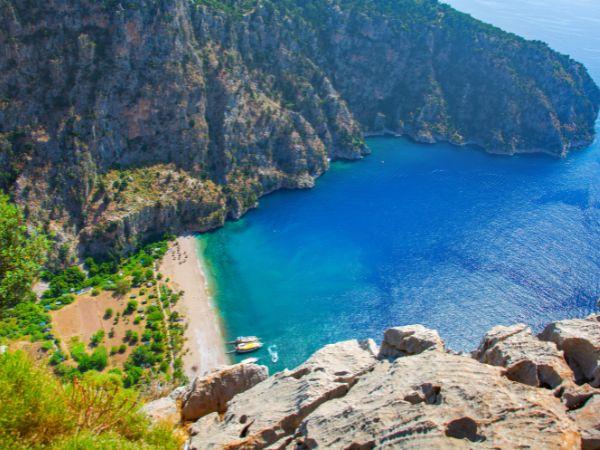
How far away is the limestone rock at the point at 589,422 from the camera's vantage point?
2350 cm

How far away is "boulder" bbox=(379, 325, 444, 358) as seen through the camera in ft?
122

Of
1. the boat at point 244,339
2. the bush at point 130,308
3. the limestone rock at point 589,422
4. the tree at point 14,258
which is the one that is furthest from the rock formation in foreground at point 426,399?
the bush at point 130,308

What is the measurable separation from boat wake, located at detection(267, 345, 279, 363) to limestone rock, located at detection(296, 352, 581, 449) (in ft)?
204

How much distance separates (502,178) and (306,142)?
6397cm

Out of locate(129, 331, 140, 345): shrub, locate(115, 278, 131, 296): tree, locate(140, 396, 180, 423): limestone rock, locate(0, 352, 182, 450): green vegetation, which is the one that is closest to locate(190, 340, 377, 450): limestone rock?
locate(140, 396, 180, 423): limestone rock

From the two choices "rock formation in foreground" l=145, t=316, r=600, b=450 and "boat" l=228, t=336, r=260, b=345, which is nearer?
"rock formation in foreground" l=145, t=316, r=600, b=450

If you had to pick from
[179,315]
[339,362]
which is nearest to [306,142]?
[179,315]

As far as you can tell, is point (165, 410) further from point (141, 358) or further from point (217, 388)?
point (141, 358)

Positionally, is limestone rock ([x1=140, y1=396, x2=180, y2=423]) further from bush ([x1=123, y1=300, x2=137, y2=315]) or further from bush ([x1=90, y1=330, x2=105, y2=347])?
bush ([x1=123, y1=300, x2=137, y2=315])

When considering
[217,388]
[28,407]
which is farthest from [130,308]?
[28,407]

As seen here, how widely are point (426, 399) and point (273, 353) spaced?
68.6 metres

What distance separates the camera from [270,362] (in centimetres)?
9281

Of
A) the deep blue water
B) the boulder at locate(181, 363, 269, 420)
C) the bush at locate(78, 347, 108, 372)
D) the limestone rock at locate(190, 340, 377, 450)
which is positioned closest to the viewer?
the limestone rock at locate(190, 340, 377, 450)

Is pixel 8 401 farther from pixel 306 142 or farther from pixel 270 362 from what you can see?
pixel 306 142
